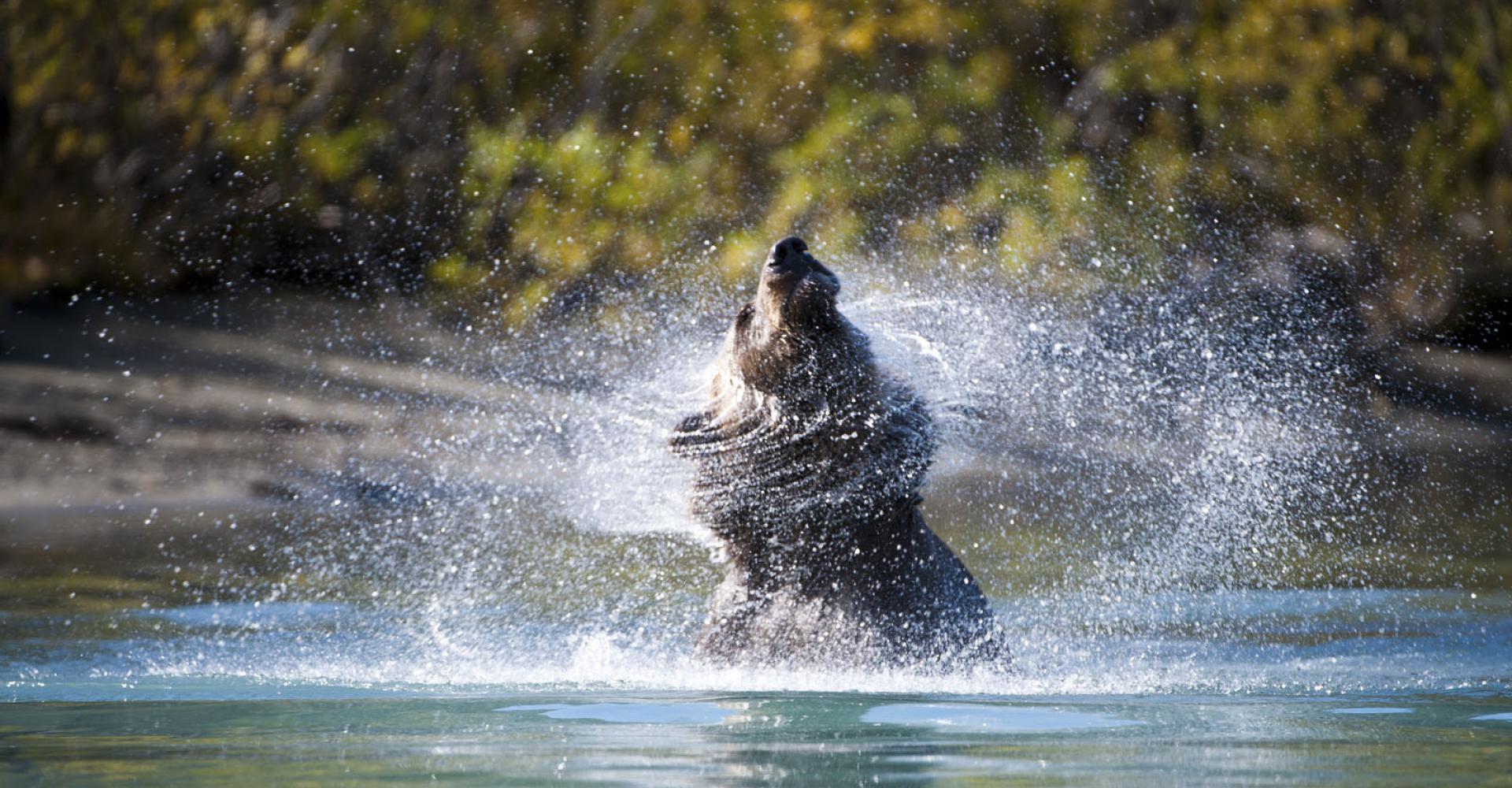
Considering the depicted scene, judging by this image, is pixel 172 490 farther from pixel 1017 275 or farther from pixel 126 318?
pixel 1017 275

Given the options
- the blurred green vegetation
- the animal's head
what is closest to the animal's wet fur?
the animal's head

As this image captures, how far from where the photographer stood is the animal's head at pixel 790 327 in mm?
5465

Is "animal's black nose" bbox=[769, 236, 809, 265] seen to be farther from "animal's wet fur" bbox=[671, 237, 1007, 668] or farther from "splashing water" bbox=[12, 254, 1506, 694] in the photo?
"splashing water" bbox=[12, 254, 1506, 694]

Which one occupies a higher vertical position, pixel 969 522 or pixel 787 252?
pixel 787 252

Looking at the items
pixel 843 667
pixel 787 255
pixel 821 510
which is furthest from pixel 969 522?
pixel 787 255

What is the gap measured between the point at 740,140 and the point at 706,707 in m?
14.8

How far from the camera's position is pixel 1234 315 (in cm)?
1667

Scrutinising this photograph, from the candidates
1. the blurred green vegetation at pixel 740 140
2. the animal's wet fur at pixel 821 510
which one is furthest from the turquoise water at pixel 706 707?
the blurred green vegetation at pixel 740 140

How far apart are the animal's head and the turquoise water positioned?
96 cm

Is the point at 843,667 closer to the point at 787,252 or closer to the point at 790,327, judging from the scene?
the point at 790,327

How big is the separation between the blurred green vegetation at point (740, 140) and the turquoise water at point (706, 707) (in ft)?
34.2

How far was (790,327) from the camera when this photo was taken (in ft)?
18.1

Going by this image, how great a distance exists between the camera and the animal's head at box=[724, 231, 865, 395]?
546cm

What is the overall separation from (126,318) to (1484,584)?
13.1 m
